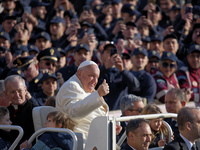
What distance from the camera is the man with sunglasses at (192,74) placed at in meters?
8.98

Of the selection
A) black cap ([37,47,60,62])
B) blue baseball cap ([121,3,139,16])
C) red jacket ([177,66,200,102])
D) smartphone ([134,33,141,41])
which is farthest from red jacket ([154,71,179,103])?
blue baseball cap ([121,3,139,16])

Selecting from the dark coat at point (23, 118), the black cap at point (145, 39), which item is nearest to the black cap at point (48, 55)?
the dark coat at point (23, 118)

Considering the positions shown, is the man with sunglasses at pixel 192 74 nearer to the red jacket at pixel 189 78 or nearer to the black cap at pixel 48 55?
the red jacket at pixel 189 78

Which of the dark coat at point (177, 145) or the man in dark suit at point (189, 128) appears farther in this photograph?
the man in dark suit at point (189, 128)

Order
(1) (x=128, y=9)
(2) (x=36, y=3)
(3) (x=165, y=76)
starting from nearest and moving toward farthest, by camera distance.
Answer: (3) (x=165, y=76)
(2) (x=36, y=3)
(1) (x=128, y=9)

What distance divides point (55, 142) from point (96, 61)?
470 centimetres

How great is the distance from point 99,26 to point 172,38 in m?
1.98

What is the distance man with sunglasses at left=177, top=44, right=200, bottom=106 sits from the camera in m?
8.98

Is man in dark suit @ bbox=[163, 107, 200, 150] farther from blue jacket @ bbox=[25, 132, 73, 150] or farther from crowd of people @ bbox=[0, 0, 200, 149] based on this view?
blue jacket @ bbox=[25, 132, 73, 150]

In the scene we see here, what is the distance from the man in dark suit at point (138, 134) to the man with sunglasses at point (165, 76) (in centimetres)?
374

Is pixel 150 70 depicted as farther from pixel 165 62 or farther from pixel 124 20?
pixel 124 20

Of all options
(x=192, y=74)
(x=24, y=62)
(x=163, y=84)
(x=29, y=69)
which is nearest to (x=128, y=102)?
(x=29, y=69)

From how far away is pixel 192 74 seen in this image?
30.1 feet

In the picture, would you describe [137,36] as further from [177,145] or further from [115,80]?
[177,145]
